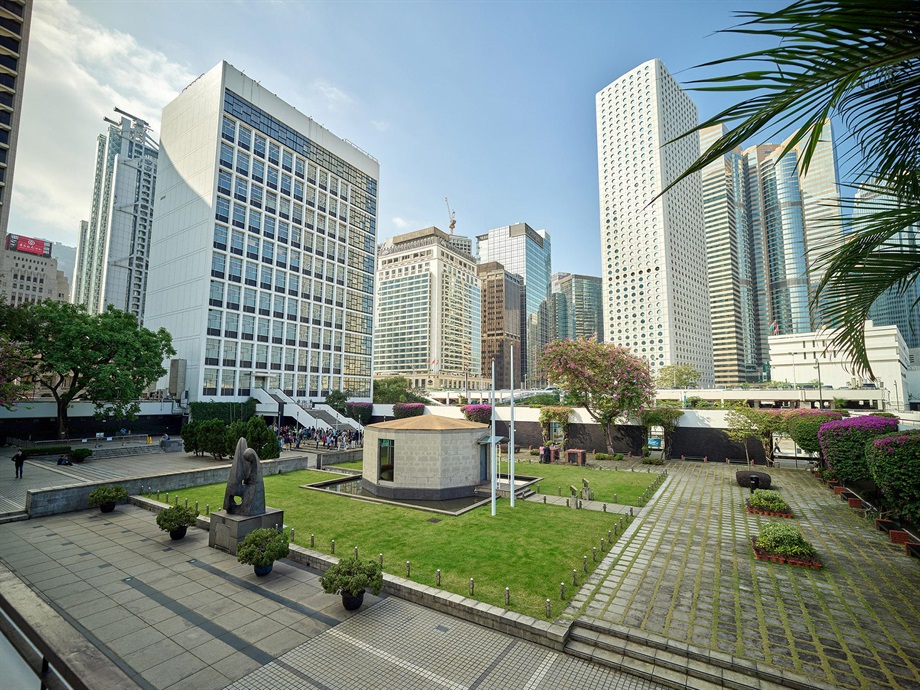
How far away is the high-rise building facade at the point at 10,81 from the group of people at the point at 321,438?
35940mm

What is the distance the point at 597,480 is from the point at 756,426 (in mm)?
14481

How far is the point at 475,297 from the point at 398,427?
5878 inches

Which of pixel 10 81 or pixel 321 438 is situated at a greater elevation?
pixel 10 81

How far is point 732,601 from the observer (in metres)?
12.3

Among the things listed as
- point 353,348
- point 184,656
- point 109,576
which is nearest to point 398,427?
point 109,576

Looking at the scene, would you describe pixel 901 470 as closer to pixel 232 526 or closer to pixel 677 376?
pixel 232 526

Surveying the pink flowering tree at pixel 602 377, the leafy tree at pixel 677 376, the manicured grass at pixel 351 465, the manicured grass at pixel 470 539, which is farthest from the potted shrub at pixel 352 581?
the leafy tree at pixel 677 376

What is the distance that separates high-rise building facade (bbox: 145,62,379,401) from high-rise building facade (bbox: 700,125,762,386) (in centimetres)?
15231

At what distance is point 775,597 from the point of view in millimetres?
12508

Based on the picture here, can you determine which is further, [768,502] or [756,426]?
[756,426]

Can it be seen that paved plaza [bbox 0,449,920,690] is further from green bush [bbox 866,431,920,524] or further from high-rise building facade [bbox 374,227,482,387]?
high-rise building facade [bbox 374,227,482,387]

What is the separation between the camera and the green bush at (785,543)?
14.8 metres

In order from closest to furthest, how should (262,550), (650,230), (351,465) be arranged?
(262,550) < (351,465) < (650,230)

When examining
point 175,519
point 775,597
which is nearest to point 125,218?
point 175,519
